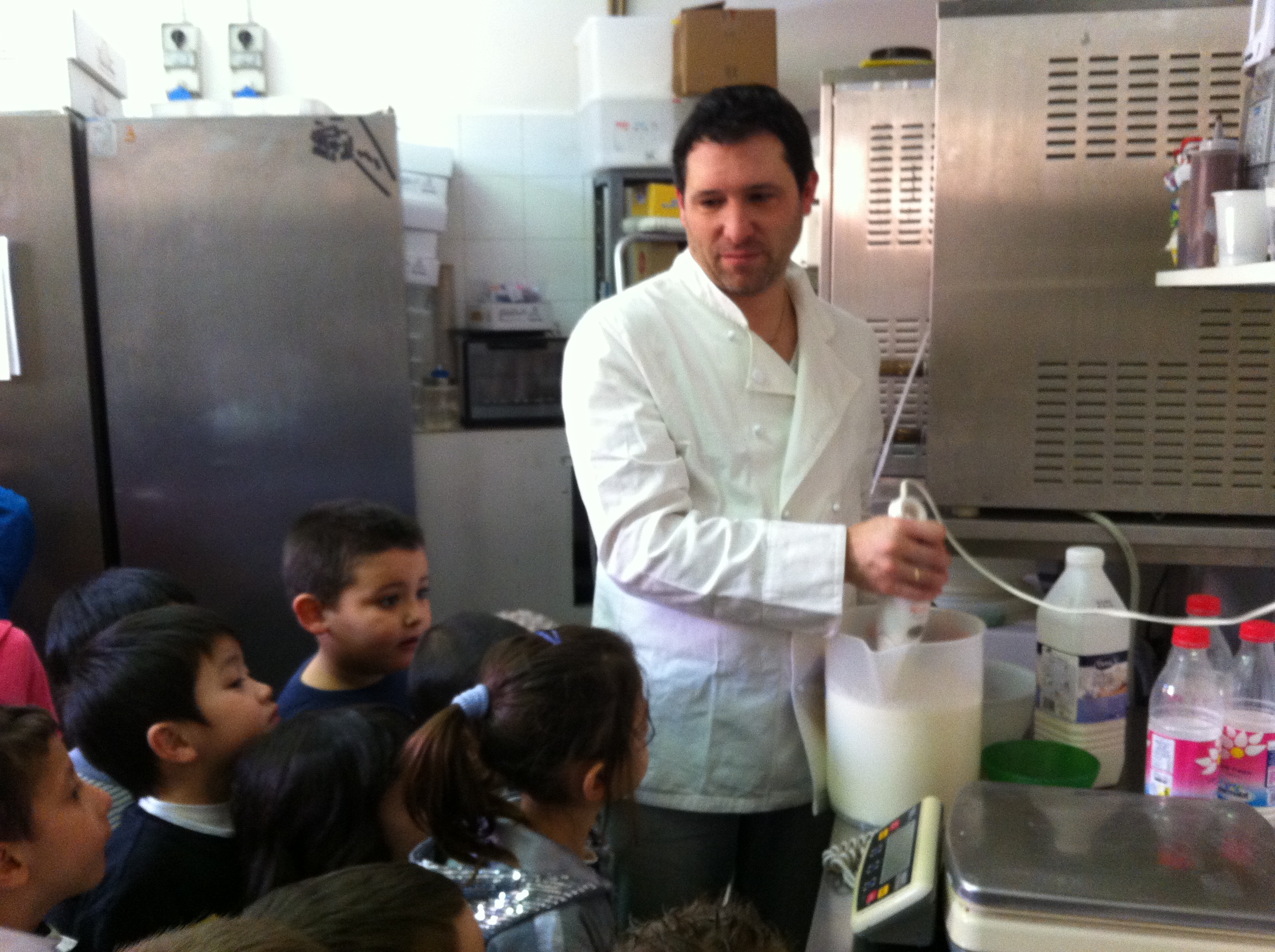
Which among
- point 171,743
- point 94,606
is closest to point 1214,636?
point 171,743

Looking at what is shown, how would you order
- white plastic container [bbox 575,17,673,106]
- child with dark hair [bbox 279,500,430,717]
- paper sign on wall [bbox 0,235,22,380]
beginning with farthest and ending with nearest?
1. white plastic container [bbox 575,17,673,106]
2. paper sign on wall [bbox 0,235,22,380]
3. child with dark hair [bbox 279,500,430,717]

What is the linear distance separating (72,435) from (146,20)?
151 centimetres

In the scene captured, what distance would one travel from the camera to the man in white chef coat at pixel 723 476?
1253 millimetres

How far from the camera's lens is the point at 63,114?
8.41ft

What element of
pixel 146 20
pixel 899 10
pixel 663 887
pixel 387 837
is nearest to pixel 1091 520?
pixel 663 887

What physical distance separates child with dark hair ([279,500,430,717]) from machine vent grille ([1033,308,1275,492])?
0.96 meters

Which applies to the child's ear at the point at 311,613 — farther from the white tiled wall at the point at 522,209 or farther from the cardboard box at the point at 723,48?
the white tiled wall at the point at 522,209

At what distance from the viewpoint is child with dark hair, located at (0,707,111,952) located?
3.38ft

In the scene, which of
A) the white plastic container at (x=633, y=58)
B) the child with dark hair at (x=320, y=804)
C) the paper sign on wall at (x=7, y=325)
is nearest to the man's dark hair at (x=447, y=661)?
the child with dark hair at (x=320, y=804)

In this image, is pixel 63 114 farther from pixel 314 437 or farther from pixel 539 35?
pixel 539 35

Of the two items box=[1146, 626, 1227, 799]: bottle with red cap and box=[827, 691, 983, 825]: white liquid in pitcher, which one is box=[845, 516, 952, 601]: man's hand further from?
box=[1146, 626, 1227, 799]: bottle with red cap

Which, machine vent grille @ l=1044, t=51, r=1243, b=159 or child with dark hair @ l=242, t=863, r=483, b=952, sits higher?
machine vent grille @ l=1044, t=51, r=1243, b=159

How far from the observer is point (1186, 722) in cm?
106

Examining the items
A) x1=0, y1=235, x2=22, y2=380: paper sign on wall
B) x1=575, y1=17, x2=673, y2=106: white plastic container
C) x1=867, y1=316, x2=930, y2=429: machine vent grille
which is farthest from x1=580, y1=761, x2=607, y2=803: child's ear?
x1=575, y1=17, x2=673, y2=106: white plastic container
